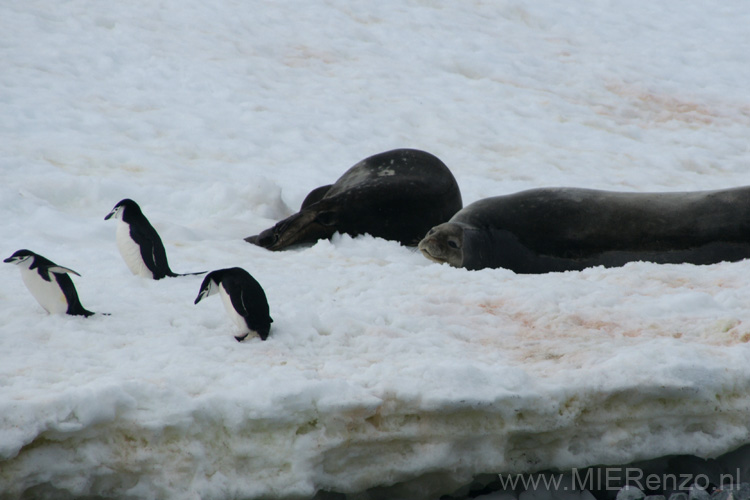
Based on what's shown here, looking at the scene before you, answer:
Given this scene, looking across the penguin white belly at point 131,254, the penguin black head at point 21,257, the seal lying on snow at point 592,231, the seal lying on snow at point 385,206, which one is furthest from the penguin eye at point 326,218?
the penguin black head at point 21,257

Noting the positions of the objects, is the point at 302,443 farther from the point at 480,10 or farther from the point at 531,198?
the point at 480,10

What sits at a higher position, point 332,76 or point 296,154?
point 332,76

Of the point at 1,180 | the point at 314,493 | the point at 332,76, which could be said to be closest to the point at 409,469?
the point at 314,493

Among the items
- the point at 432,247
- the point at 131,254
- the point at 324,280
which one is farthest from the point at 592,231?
the point at 131,254

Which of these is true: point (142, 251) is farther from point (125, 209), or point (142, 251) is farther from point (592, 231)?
point (592, 231)

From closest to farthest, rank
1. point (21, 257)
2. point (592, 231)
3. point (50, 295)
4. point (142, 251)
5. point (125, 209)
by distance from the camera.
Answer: point (50, 295) → point (21, 257) → point (142, 251) → point (125, 209) → point (592, 231)

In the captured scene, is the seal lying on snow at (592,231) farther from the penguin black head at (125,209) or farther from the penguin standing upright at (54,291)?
the penguin standing upright at (54,291)

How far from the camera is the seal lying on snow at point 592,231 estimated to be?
443 cm

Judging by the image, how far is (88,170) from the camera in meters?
6.24

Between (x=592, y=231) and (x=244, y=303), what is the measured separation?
7.33 feet

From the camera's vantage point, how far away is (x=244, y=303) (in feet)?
10.1

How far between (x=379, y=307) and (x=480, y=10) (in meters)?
8.14

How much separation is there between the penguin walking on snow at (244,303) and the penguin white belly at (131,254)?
2.72ft

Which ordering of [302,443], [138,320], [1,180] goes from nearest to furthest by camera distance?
[302,443], [138,320], [1,180]
